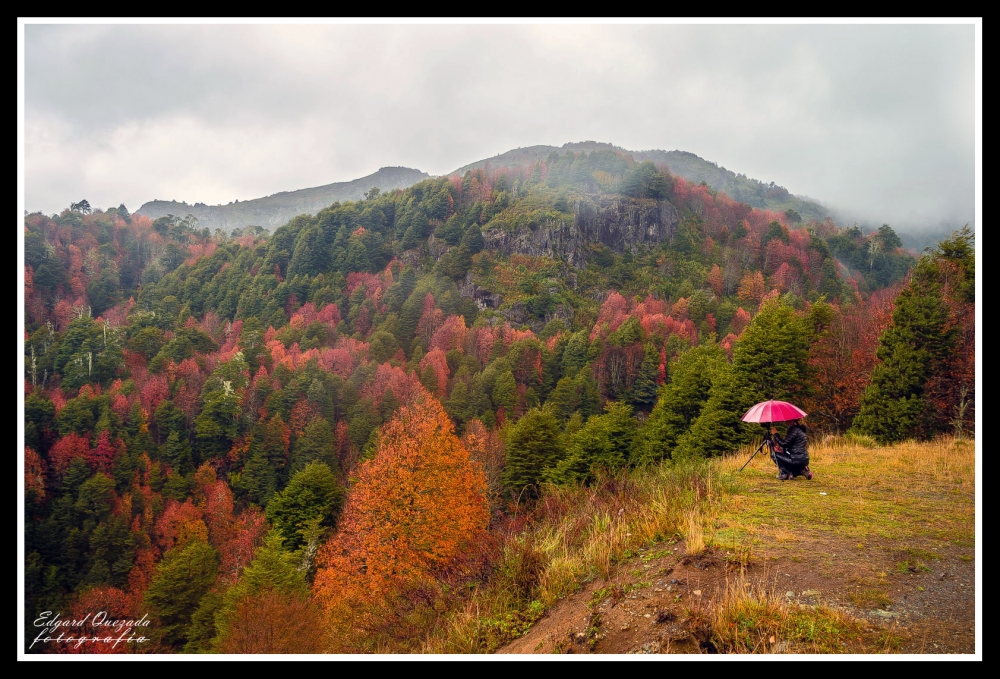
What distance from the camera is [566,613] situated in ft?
16.9

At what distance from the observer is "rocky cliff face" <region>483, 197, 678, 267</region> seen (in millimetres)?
135875

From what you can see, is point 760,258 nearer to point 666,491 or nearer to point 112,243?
point 666,491

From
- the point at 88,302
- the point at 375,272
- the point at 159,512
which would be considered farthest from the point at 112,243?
the point at 159,512

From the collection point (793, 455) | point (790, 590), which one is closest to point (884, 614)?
point (790, 590)

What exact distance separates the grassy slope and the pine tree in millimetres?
23748

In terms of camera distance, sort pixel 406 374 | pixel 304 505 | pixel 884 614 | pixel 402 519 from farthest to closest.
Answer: pixel 406 374
pixel 304 505
pixel 402 519
pixel 884 614

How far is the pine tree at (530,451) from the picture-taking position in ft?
104

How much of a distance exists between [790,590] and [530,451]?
1112 inches

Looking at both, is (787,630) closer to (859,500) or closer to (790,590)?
(790,590)

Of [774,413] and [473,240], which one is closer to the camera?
[774,413]

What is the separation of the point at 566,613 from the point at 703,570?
1.65 meters

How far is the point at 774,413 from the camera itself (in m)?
8.77

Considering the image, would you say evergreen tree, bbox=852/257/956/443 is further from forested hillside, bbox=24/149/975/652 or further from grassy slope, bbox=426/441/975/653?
grassy slope, bbox=426/441/975/653
